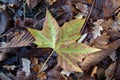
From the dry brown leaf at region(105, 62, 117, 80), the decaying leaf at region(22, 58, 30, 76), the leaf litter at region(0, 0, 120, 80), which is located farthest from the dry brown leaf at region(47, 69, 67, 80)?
the dry brown leaf at region(105, 62, 117, 80)

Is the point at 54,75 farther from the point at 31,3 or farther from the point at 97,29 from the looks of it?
the point at 31,3

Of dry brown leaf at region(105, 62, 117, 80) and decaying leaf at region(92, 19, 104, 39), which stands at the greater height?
decaying leaf at region(92, 19, 104, 39)

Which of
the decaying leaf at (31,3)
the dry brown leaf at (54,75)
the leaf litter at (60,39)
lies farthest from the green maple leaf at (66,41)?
the decaying leaf at (31,3)

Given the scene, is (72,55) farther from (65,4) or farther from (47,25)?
(65,4)

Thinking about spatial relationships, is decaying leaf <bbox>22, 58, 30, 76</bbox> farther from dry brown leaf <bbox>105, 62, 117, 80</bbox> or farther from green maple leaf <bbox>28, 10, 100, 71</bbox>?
dry brown leaf <bbox>105, 62, 117, 80</bbox>


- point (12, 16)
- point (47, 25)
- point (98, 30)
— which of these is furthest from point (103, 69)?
point (12, 16)

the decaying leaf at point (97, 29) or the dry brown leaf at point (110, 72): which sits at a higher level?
the decaying leaf at point (97, 29)

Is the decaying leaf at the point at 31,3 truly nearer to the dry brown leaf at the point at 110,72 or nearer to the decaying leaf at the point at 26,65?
the decaying leaf at the point at 26,65
